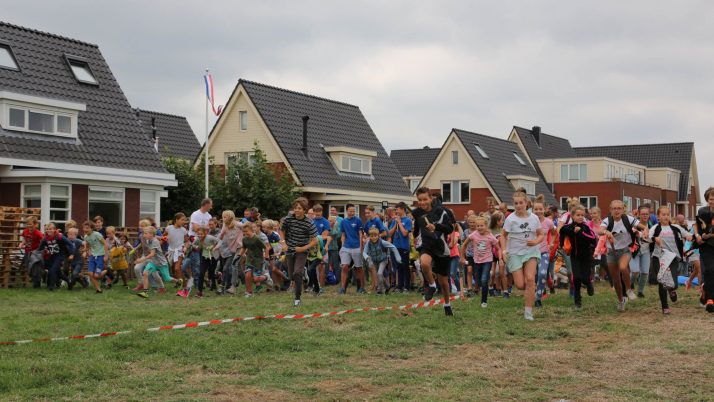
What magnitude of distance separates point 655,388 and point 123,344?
6187 millimetres

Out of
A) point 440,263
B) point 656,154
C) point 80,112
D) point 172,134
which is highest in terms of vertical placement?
point 656,154

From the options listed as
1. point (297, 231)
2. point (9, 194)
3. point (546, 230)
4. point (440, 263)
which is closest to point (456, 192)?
point (9, 194)

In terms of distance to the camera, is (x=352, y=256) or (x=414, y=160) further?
(x=414, y=160)

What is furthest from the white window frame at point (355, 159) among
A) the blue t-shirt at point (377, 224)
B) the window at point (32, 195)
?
the blue t-shirt at point (377, 224)

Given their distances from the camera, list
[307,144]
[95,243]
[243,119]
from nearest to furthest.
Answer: [95,243] < [307,144] < [243,119]

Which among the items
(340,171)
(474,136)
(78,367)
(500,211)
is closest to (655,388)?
(78,367)

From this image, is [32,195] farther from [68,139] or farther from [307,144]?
[307,144]

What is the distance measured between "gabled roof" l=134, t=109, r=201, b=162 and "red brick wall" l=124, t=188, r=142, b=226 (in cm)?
1652

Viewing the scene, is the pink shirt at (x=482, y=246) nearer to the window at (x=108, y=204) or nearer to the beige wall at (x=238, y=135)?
the window at (x=108, y=204)

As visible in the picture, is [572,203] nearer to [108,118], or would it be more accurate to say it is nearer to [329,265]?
[329,265]

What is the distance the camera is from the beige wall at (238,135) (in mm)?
43906

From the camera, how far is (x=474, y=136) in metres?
65.1

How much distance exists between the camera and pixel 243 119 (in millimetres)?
45406

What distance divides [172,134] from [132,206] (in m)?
20.4
